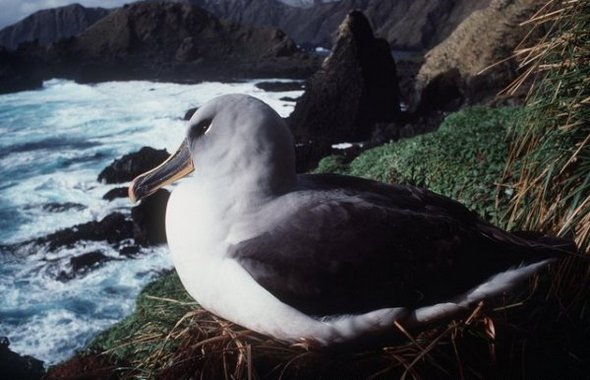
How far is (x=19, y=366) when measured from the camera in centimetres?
916

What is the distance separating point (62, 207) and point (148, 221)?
199 inches

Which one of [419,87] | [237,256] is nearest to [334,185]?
[237,256]

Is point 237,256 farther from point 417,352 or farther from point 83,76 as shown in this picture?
point 83,76

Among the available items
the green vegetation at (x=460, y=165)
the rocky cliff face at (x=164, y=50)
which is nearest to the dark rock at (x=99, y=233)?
the green vegetation at (x=460, y=165)

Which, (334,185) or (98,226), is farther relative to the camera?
(98,226)

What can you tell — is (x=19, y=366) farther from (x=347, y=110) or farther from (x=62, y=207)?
(x=347, y=110)

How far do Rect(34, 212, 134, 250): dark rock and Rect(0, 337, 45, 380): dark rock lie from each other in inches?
161

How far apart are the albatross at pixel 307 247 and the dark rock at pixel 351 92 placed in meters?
14.2

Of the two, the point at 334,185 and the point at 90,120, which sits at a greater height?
the point at 334,185

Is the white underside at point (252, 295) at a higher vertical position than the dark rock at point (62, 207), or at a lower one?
higher

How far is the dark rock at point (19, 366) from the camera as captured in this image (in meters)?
8.87

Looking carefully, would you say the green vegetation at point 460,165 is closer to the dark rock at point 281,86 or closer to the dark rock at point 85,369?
the dark rock at point 85,369

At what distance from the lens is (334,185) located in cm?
272

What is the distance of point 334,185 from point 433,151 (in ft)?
9.38
